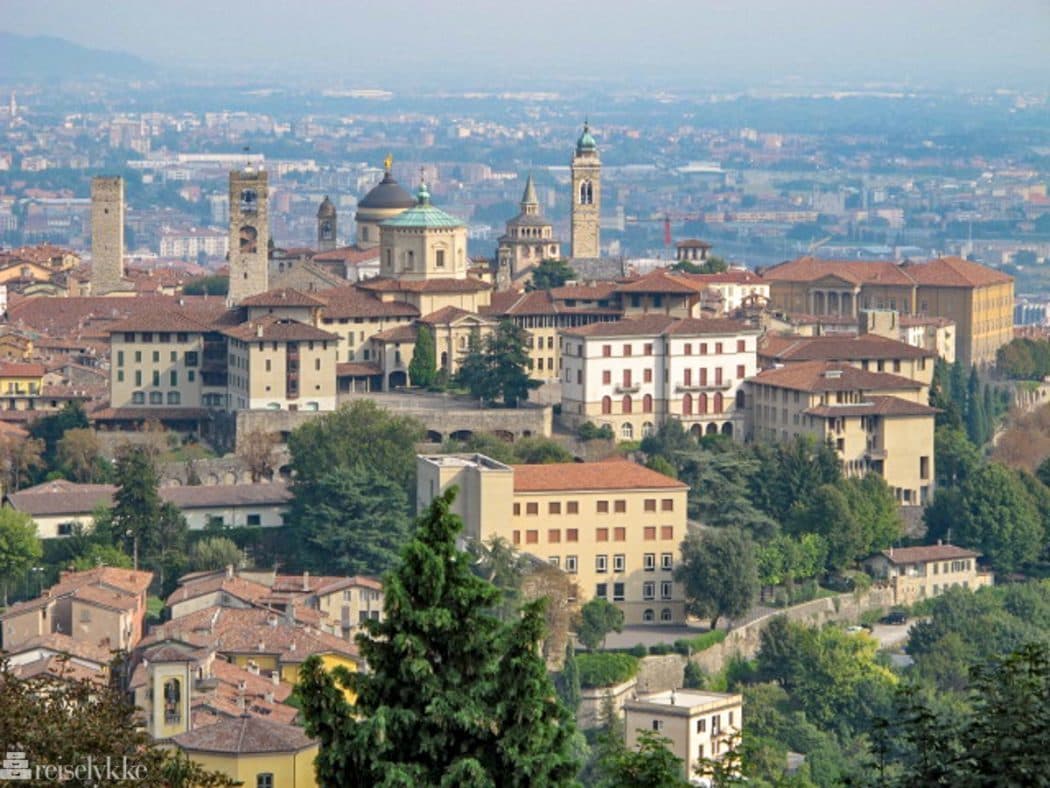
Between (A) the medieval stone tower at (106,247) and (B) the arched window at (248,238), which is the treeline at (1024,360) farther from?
(A) the medieval stone tower at (106,247)

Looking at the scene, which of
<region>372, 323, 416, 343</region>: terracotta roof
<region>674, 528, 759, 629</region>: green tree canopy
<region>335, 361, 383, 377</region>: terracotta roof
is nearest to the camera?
<region>674, 528, 759, 629</region>: green tree canopy

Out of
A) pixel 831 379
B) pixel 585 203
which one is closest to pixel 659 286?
pixel 831 379

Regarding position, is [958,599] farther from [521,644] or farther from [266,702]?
[521,644]

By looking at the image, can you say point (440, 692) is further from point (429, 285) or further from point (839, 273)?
point (839, 273)

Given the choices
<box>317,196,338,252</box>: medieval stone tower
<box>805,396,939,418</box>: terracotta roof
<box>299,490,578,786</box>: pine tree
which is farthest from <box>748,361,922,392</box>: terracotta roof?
<box>299,490,578,786</box>: pine tree

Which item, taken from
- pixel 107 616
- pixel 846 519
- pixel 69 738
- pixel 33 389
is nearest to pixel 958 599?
pixel 846 519

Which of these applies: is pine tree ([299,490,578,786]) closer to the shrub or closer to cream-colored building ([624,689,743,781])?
cream-colored building ([624,689,743,781])
